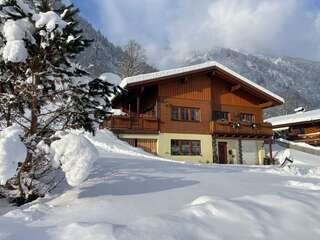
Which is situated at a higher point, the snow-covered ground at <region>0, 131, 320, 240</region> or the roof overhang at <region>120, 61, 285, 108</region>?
the roof overhang at <region>120, 61, 285, 108</region>

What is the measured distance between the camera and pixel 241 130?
2592cm

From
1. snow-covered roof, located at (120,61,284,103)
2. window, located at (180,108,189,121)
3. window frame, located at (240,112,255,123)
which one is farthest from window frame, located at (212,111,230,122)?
snow-covered roof, located at (120,61,284,103)

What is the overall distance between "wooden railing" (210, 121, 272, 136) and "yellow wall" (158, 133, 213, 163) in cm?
85

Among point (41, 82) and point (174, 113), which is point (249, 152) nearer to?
point (174, 113)

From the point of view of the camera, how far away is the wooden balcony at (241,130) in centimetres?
2519

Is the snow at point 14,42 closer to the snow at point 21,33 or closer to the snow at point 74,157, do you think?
the snow at point 21,33

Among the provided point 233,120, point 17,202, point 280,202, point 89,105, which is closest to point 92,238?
point 280,202

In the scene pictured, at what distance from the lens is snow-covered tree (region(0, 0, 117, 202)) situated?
7625 mm

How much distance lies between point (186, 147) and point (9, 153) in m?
19.2

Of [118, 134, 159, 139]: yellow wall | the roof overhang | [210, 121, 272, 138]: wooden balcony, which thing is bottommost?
[118, 134, 159, 139]: yellow wall

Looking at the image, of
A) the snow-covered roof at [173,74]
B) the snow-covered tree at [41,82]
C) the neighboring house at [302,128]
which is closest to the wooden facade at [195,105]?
the snow-covered roof at [173,74]

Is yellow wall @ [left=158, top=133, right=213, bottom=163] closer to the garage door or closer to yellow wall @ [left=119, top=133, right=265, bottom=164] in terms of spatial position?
yellow wall @ [left=119, top=133, right=265, bottom=164]

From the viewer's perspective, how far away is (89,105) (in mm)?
8773

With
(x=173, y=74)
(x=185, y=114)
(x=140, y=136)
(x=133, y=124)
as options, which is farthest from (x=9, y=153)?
(x=185, y=114)
